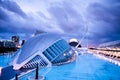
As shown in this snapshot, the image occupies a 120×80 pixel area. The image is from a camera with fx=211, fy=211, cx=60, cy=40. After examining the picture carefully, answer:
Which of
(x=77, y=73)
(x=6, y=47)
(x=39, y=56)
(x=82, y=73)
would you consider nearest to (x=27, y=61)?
(x=39, y=56)

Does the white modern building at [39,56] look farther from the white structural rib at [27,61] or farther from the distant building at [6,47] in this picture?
the distant building at [6,47]

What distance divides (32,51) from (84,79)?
8836 millimetres

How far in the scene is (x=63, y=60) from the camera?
29.3 metres

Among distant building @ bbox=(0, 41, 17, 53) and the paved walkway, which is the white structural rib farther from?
distant building @ bbox=(0, 41, 17, 53)

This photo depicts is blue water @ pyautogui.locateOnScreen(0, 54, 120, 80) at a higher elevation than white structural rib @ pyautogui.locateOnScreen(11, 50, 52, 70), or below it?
below

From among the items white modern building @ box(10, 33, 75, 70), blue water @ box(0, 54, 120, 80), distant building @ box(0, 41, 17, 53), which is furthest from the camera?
distant building @ box(0, 41, 17, 53)

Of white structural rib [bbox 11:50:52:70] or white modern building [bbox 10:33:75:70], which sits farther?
white modern building [bbox 10:33:75:70]

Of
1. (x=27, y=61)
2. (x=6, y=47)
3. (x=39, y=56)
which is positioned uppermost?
(x=6, y=47)

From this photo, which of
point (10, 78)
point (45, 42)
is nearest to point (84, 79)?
point (10, 78)

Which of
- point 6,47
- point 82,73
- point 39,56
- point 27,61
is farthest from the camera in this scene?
point 6,47

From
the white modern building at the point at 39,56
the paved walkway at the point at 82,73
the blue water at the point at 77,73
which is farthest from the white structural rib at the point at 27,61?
the paved walkway at the point at 82,73

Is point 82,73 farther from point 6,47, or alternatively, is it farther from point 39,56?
point 6,47

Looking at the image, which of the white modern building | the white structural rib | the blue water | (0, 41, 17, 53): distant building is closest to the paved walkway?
the blue water

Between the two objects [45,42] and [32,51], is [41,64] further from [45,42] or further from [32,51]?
[45,42]
